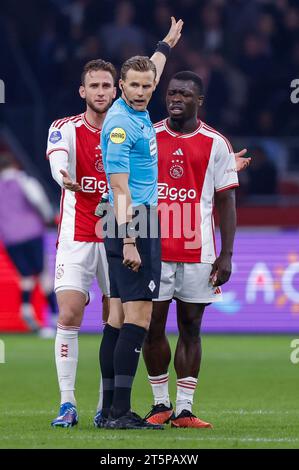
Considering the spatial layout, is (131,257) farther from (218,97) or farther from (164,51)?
(218,97)

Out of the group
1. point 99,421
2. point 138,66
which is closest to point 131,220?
point 138,66

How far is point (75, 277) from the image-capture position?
8266mm

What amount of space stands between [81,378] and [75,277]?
3.40 metres

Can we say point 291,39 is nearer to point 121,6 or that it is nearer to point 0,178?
point 121,6

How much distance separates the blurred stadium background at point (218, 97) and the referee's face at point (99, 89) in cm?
684

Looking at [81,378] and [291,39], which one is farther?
[291,39]

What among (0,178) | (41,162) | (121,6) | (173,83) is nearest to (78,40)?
(121,6)

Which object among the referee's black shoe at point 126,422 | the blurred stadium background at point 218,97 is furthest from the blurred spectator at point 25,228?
the referee's black shoe at point 126,422

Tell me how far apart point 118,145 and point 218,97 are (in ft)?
38.0

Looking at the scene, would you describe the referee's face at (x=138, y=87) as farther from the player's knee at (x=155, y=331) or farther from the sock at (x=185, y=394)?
the sock at (x=185, y=394)

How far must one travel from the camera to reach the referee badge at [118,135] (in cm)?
755

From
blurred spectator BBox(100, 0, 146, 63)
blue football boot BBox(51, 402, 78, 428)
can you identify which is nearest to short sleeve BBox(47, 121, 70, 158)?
blue football boot BBox(51, 402, 78, 428)

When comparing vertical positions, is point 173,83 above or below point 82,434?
above

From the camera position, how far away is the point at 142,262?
7.66 m
